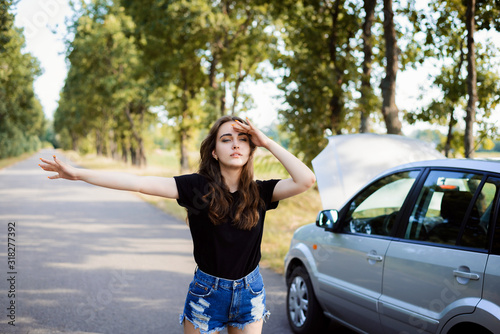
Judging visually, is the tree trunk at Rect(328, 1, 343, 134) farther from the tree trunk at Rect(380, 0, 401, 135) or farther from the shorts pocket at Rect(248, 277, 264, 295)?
the shorts pocket at Rect(248, 277, 264, 295)

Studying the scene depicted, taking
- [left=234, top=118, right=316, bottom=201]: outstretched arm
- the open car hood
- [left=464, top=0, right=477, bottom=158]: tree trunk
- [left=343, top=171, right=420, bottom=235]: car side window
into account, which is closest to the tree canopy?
[left=464, top=0, right=477, bottom=158]: tree trunk

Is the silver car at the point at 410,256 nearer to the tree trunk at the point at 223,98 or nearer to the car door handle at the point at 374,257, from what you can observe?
Answer: the car door handle at the point at 374,257

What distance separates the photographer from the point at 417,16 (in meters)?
9.05

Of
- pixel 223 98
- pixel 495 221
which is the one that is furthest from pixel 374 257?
pixel 223 98

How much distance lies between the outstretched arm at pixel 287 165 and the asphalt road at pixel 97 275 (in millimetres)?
2267

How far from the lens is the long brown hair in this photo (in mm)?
2578

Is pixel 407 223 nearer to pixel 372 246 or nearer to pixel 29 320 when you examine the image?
pixel 372 246

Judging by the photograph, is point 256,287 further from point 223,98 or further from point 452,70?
point 223,98

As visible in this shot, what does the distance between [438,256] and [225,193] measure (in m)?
1.60

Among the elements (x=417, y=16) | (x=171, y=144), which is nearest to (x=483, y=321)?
(x=417, y=16)

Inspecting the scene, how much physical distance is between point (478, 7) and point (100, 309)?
7.31 m

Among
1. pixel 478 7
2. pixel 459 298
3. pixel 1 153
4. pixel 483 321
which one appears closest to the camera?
pixel 483 321

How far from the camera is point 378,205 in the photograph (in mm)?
Result: 4434

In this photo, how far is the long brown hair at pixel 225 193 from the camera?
2578mm
